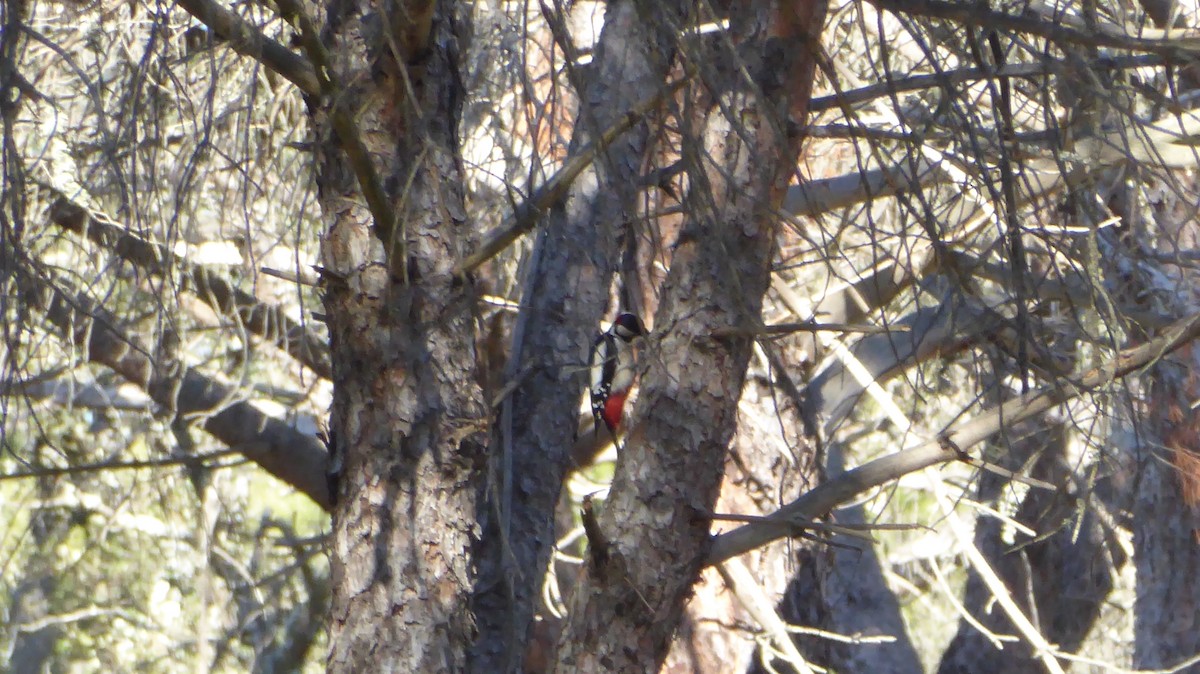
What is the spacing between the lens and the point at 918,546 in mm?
8195

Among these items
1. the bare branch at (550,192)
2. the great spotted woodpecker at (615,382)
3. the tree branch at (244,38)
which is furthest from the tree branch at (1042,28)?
the great spotted woodpecker at (615,382)

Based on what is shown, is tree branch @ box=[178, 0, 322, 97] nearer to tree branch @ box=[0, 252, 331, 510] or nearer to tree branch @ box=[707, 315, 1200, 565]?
tree branch @ box=[707, 315, 1200, 565]

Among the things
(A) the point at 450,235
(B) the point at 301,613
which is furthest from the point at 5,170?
(B) the point at 301,613

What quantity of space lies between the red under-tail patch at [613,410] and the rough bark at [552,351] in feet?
5.61

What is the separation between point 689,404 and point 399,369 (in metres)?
0.60

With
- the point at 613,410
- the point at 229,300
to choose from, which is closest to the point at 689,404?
the point at 613,410

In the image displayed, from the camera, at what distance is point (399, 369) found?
8.54 feet

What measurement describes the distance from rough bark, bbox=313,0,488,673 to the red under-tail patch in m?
2.79

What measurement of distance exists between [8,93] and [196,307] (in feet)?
12.6

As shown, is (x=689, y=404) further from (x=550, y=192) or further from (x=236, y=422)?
(x=236, y=422)

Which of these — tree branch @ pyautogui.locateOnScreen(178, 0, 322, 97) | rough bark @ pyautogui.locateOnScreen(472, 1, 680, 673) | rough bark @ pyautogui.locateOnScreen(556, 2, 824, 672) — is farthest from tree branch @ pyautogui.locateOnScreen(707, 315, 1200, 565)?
tree branch @ pyautogui.locateOnScreen(178, 0, 322, 97)

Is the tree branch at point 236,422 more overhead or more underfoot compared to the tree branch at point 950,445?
more overhead

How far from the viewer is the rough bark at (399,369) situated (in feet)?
8.33

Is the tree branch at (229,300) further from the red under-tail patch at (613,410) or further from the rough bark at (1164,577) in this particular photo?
the rough bark at (1164,577)
